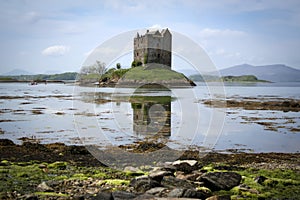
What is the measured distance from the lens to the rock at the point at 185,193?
9.22 m

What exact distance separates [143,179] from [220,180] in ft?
Answer: 8.78

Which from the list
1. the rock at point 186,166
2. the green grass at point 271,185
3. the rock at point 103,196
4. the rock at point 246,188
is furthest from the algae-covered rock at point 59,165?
the rock at point 246,188

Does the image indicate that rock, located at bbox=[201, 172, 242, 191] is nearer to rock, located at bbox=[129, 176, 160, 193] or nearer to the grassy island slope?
rock, located at bbox=[129, 176, 160, 193]

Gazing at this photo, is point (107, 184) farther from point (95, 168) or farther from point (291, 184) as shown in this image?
point (291, 184)

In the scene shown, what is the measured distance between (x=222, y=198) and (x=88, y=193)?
4.10 m

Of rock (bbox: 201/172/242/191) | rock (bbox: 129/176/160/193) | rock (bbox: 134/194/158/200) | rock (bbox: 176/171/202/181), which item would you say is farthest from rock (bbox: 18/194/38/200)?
rock (bbox: 201/172/242/191)

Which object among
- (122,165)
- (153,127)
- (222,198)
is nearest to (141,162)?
(122,165)

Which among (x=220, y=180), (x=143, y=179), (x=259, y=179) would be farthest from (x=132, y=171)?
(x=259, y=179)

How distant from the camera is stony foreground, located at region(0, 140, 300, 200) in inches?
376

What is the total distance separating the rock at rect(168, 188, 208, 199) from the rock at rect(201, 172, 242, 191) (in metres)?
1.14

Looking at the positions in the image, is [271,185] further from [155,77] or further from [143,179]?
[155,77]

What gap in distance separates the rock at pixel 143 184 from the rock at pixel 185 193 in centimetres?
88

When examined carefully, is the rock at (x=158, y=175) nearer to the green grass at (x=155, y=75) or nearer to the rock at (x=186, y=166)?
the rock at (x=186, y=166)

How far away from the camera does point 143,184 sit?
10.1 m
